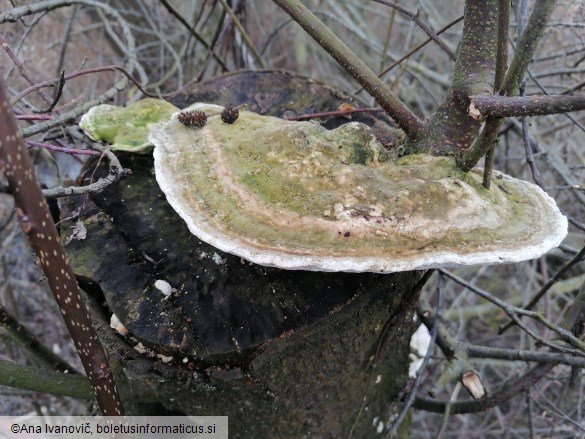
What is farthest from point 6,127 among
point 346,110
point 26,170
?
point 346,110

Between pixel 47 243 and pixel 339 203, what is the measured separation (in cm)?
84

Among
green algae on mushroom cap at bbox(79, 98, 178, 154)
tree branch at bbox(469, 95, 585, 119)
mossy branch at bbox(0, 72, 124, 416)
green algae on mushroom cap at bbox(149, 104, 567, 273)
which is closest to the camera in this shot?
mossy branch at bbox(0, 72, 124, 416)

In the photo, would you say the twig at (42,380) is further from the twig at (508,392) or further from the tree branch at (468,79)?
the twig at (508,392)

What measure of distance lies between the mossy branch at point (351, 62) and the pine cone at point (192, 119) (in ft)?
1.84

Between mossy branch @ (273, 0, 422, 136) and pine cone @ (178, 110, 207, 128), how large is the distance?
559mm

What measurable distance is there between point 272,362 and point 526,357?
142cm

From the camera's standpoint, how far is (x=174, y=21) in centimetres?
591

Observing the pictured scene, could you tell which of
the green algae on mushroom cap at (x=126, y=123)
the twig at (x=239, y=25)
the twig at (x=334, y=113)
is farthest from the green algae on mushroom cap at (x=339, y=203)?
the twig at (x=239, y=25)

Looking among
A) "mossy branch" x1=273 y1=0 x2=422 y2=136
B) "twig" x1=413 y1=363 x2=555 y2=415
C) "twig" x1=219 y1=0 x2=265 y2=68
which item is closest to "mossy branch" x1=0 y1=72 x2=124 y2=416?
"mossy branch" x1=273 y1=0 x2=422 y2=136

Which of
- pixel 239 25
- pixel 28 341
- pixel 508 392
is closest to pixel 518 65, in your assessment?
pixel 508 392

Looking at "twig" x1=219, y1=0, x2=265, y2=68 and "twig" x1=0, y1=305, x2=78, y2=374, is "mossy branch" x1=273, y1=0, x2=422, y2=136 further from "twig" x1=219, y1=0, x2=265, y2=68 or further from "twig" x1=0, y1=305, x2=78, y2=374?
"twig" x1=0, y1=305, x2=78, y2=374

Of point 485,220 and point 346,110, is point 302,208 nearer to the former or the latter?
point 485,220

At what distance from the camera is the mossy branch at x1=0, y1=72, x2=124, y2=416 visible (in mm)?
942

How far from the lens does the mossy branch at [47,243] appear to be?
942mm
